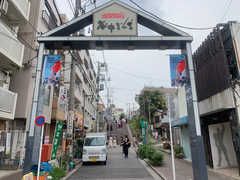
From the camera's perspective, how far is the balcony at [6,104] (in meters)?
11.0

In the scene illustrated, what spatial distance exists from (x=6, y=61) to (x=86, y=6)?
6645 mm

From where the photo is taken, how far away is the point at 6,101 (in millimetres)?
11422

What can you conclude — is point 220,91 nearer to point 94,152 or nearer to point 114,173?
point 114,173

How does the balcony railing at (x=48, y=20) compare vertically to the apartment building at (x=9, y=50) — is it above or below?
above

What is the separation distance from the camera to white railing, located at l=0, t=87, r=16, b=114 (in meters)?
11.0

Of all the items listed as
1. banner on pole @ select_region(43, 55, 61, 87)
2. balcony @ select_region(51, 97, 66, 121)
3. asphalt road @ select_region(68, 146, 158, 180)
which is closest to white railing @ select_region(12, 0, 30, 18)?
banner on pole @ select_region(43, 55, 61, 87)

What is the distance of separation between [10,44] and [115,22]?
7.19 metres

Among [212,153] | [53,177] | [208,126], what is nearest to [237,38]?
[208,126]

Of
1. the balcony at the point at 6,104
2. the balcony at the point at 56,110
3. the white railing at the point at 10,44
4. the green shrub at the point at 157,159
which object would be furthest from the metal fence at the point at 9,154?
the green shrub at the point at 157,159

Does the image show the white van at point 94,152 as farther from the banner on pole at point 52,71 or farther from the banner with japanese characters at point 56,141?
the banner on pole at point 52,71

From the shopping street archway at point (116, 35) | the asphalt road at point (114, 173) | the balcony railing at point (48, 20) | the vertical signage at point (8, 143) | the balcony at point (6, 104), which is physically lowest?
the asphalt road at point (114, 173)

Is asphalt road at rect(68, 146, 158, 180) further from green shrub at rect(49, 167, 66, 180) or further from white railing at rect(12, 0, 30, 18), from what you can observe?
white railing at rect(12, 0, 30, 18)

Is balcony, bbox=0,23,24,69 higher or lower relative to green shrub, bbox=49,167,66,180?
higher

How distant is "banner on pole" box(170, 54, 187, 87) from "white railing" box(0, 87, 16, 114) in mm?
9717
